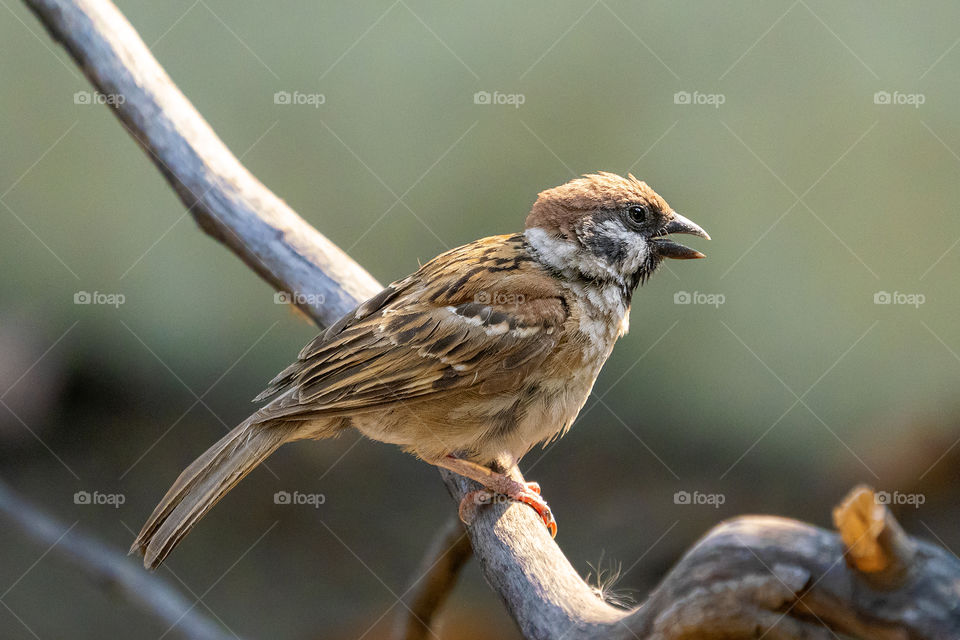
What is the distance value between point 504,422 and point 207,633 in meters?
2.04

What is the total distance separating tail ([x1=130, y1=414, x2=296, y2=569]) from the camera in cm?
229

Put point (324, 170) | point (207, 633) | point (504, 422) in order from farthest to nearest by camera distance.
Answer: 1. point (324, 170)
2. point (207, 633)
3. point (504, 422)

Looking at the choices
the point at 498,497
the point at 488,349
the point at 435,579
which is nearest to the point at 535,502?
the point at 498,497

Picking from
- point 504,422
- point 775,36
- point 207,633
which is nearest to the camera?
point 504,422

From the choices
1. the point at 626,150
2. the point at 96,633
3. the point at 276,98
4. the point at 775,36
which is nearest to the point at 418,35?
the point at 276,98

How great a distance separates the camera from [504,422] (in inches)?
103

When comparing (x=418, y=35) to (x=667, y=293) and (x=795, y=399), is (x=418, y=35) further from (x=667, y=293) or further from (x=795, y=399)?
(x=795, y=399)

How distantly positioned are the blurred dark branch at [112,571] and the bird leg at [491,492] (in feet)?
5.84

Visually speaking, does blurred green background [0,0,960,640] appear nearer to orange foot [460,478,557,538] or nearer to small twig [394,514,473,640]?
small twig [394,514,473,640]

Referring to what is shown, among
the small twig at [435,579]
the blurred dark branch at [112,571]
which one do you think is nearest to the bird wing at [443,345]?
the small twig at [435,579]

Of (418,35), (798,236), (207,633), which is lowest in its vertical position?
(207,633)

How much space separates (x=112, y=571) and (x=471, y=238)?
239 centimetres

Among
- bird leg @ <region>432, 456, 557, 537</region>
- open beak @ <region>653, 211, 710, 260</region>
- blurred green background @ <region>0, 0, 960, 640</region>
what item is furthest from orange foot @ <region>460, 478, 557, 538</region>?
blurred green background @ <region>0, 0, 960, 640</region>

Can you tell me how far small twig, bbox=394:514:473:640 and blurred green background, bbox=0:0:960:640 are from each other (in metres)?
0.98
